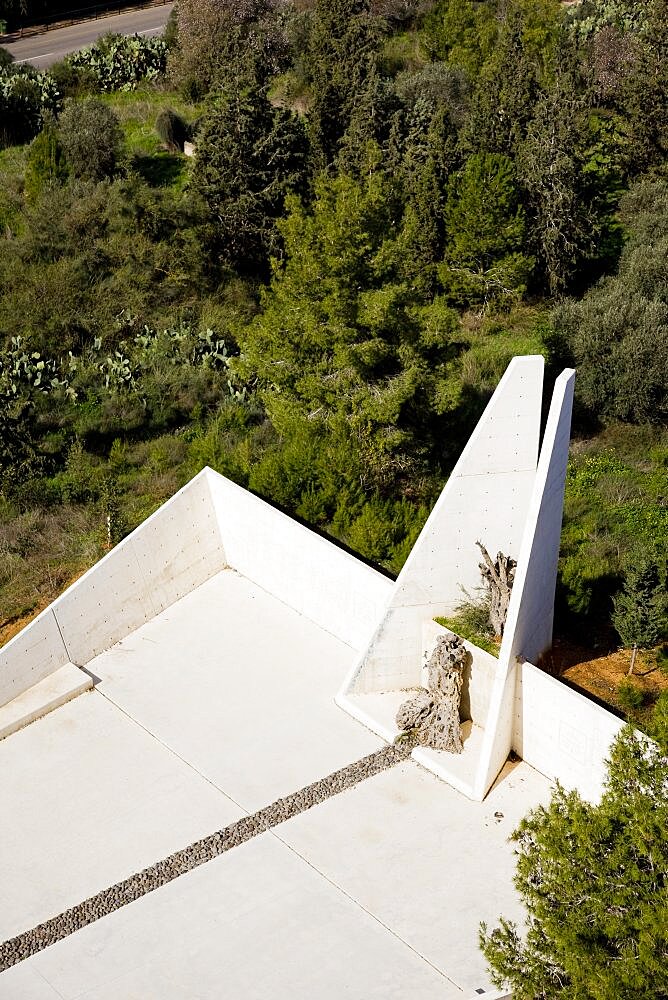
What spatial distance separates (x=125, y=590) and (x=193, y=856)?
14.5 ft

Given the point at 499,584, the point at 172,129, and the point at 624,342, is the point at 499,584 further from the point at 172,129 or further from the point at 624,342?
the point at 172,129

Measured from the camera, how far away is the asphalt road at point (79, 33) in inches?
1543

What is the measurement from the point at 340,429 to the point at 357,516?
157 cm

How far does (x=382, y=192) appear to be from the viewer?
1861 centimetres

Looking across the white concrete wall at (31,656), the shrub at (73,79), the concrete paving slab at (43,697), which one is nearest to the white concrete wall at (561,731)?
the concrete paving slab at (43,697)

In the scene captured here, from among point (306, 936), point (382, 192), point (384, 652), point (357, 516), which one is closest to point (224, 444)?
point (357, 516)

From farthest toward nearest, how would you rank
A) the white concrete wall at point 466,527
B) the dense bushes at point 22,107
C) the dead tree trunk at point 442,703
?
the dense bushes at point 22,107 → the dead tree trunk at point 442,703 → the white concrete wall at point 466,527

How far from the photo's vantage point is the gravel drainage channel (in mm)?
11336

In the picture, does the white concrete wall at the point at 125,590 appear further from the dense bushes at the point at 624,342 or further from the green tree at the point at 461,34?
the green tree at the point at 461,34

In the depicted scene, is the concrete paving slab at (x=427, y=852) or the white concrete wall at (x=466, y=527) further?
the white concrete wall at (x=466, y=527)

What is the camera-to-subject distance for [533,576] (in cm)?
1248

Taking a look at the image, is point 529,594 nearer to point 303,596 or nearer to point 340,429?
point 303,596

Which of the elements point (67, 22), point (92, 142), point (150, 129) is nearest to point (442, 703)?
point (92, 142)

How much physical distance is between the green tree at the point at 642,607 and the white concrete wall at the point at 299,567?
9.65 ft
